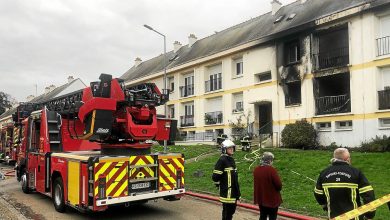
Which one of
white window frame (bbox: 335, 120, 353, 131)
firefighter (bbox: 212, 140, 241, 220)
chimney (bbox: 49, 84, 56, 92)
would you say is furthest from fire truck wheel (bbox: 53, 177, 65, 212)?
chimney (bbox: 49, 84, 56, 92)

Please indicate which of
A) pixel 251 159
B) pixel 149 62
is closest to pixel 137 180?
pixel 251 159

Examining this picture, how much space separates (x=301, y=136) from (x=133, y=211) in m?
14.6

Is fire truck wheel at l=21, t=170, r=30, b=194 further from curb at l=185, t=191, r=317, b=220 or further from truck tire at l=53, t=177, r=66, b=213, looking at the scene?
curb at l=185, t=191, r=317, b=220

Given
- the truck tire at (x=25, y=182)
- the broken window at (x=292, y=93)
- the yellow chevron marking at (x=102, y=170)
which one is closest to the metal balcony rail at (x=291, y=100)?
the broken window at (x=292, y=93)

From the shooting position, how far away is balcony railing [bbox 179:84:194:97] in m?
35.8

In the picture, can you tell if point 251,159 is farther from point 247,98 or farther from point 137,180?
point 247,98

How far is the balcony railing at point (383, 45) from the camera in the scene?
67.4ft

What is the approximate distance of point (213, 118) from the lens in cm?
3206

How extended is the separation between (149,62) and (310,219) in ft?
131

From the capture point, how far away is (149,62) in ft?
153

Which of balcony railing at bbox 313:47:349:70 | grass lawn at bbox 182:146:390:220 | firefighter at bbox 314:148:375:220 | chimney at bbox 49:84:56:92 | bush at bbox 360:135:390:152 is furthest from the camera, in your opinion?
chimney at bbox 49:84:56:92

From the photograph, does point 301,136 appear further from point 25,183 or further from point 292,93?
point 25,183

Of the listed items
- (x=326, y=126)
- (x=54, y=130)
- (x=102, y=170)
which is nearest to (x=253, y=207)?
(x=102, y=170)

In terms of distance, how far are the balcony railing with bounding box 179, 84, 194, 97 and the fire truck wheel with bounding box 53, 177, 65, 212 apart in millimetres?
25979
